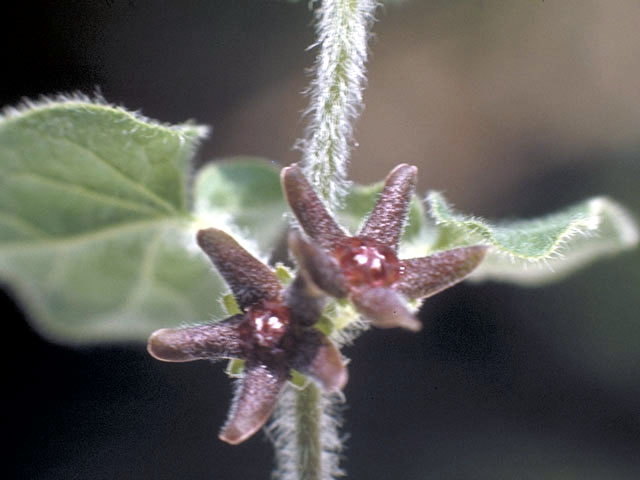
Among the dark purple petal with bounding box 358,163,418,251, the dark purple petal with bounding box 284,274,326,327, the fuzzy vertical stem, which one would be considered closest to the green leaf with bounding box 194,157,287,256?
the fuzzy vertical stem

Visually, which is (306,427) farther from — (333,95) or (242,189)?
(242,189)

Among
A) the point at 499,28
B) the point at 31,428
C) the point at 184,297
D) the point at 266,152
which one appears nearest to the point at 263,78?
the point at 266,152

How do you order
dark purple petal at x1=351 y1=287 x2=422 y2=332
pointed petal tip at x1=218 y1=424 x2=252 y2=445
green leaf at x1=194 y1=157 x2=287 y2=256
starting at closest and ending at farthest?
dark purple petal at x1=351 y1=287 x2=422 y2=332 → pointed petal tip at x1=218 y1=424 x2=252 y2=445 → green leaf at x1=194 y1=157 x2=287 y2=256

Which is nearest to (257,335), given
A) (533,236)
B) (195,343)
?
(195,343)

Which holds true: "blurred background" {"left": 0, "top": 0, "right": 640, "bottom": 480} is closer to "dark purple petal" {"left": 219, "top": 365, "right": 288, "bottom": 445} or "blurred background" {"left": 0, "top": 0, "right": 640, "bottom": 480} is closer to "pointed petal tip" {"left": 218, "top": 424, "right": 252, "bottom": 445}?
"dark purple petal" {"left": 219, "top": 365, "right": 288, "bottom": 445}

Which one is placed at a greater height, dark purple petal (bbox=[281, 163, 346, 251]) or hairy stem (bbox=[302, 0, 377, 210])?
hairy stem (bbox=[302, 0, 377, 210])

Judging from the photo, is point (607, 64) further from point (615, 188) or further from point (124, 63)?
point (124, 63)
